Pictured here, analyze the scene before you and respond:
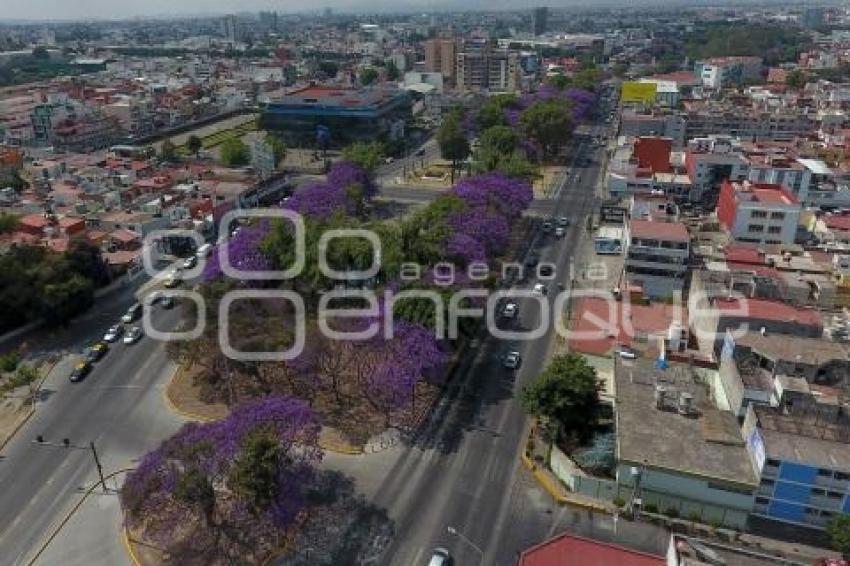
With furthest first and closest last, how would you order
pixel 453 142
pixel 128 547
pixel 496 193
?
pixel 453 142
pixel 496 193
pixel 128 547

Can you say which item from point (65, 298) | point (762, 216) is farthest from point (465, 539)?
point (762, 216)

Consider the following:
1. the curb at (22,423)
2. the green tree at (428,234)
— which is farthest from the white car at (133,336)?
the green tree at (428,234)

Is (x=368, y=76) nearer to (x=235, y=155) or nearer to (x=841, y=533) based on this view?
(x=235, y=155)

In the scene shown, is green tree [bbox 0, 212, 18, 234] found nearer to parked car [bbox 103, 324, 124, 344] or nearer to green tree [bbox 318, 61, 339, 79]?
parked car [bbox 103, 324, 124, 344]

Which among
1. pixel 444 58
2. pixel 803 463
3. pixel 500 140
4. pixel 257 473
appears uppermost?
pixel 444 58

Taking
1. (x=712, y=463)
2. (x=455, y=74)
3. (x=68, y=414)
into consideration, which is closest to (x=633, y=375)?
(x=712, y=463)

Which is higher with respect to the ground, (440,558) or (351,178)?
(351,178)
